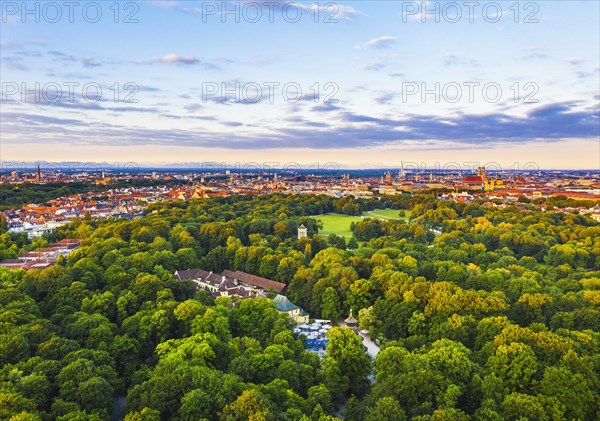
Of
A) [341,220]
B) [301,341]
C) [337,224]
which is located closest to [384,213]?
[341,220]

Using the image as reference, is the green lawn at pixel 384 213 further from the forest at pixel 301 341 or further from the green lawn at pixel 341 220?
the forest at pixel 301 341

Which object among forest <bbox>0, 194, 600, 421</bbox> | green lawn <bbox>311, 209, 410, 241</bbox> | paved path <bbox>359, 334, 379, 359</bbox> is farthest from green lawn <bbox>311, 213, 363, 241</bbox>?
paved path <bbox>359, 334, 379, 359</bbox>

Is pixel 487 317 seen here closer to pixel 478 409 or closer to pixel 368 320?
pixel 368 320

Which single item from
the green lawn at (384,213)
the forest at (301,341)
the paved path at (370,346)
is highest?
the green lawn at (384,213)

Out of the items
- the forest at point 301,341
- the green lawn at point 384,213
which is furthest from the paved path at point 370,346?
the green lawn at point 384,213

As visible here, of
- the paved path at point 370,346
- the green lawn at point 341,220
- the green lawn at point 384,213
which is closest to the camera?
the paved path at point 370,346

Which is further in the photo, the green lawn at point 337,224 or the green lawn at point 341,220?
the green lawn at point 341,220
